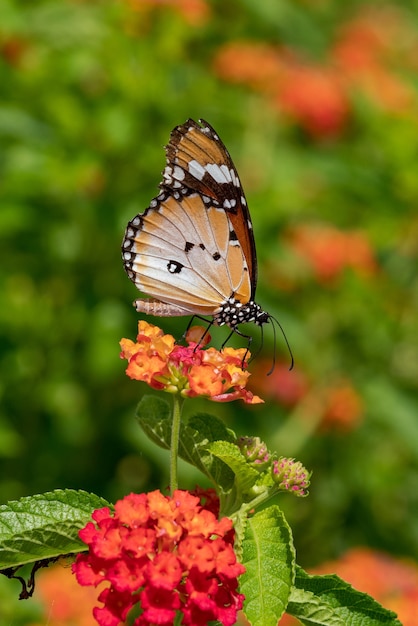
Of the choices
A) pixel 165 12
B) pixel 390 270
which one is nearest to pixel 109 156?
pixel 165 12

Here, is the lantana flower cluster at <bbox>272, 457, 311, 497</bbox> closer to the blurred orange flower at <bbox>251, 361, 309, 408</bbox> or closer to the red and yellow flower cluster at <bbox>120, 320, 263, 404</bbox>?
the red and yellow flower cluster at <bbox>120, 320, 263, 404</bbox>

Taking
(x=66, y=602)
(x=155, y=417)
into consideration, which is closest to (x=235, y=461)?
(x=155, y=417)

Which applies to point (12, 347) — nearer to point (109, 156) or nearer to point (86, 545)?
point (109, 156)

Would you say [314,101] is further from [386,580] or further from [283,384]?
[386,580]

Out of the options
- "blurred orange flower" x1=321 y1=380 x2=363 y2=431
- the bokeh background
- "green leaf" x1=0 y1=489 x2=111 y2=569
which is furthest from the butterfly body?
"blurred orange flower" x1=321 y1=380 x2=363 y2=431

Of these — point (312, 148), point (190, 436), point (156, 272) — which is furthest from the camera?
point (312, 148)

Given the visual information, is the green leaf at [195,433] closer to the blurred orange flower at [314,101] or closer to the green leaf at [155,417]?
the green leaf at [155,417]
